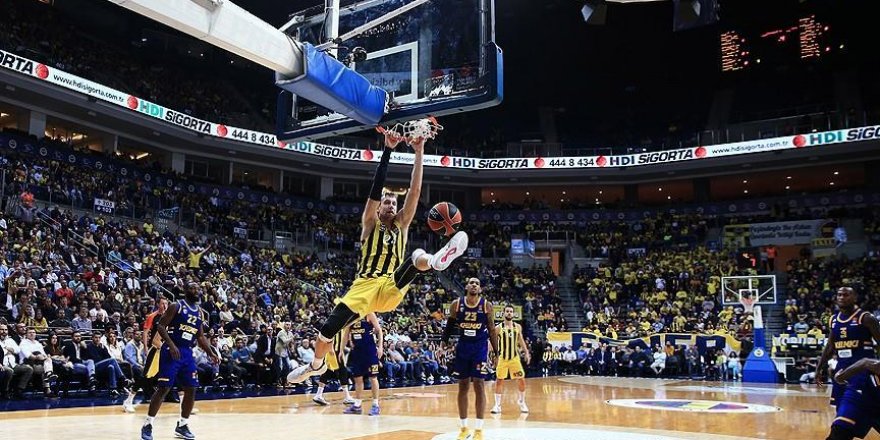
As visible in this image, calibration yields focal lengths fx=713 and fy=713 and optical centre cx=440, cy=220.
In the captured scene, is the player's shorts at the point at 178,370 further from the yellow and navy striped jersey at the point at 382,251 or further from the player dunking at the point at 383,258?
the yellow and navy striped jersey at the point at 382,251

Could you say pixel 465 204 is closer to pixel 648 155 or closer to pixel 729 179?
pixel 648 155

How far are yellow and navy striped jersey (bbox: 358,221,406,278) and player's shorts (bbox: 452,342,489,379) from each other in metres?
2.66

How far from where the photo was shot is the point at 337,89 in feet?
22.5

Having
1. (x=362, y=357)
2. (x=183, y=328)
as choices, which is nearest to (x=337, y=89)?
(x=183, y=328)

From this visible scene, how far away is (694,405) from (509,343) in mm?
3965

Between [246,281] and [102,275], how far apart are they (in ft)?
20.3

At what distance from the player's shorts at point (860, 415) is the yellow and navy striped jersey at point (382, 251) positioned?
4341 millimetres

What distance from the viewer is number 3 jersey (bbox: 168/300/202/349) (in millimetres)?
8508

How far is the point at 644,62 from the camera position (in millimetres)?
41062

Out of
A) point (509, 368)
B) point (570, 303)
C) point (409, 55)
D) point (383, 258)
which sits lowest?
point (509, 368)

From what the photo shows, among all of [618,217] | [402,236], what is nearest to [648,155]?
[618,217]

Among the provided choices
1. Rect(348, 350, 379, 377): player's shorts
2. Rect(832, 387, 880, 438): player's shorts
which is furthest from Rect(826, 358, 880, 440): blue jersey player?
Rect(348, 350, 379, 377): player's shorts

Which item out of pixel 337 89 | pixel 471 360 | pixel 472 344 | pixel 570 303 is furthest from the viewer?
pixel 570 303

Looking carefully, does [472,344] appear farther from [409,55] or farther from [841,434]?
[841,434]
